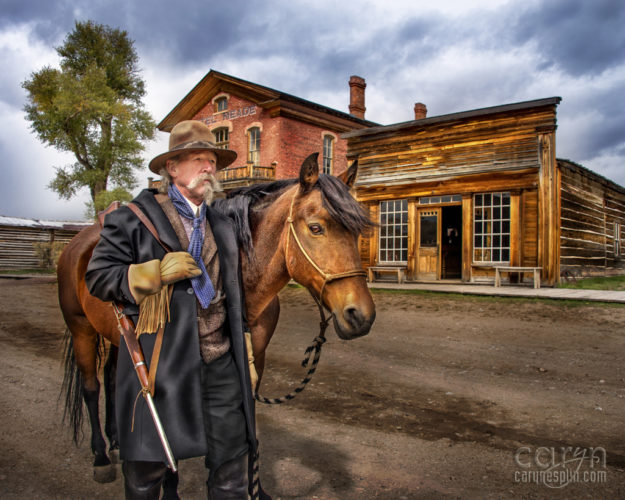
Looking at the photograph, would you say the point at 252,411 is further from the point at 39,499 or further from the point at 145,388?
the point at 39,499

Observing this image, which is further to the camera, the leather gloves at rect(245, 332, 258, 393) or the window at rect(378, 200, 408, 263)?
the window at rect(378, 200, 408, 263)

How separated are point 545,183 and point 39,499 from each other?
1389 cm

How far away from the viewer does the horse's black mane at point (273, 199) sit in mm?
2199

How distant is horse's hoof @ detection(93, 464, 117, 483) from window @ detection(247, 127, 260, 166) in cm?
2126

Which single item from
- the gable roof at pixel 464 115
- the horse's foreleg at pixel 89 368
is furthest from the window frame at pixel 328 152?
the horse's foreleg at pixel 89 368

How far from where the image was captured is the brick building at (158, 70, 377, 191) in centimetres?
2242

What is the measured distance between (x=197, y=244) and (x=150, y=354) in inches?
19.7

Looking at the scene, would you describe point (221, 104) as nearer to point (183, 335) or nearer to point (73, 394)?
point (73, 394)

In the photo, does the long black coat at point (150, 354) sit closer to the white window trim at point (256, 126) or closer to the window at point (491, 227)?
the window at point (491, 227)

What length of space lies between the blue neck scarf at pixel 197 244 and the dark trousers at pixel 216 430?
11.5 inches

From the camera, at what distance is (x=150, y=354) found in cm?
185

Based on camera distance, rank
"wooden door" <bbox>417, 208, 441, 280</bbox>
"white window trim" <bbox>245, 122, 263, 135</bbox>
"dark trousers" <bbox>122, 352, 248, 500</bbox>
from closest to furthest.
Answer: "dark trousers" <bbox>122, 352, 248, 500</bbox> → "wooden door" <bbox>417, 208, 441, 280</bbox> → "white window trim" <bbox>245, 122, 263, 135</bbox>

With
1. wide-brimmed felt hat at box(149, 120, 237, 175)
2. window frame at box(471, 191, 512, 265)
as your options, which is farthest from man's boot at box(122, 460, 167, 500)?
window frame at box(471, 191, 512, 265)

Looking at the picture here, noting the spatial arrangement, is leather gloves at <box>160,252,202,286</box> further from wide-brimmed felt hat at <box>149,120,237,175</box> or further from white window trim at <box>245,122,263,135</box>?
white window trim at <box>245,122,263,135</box>
